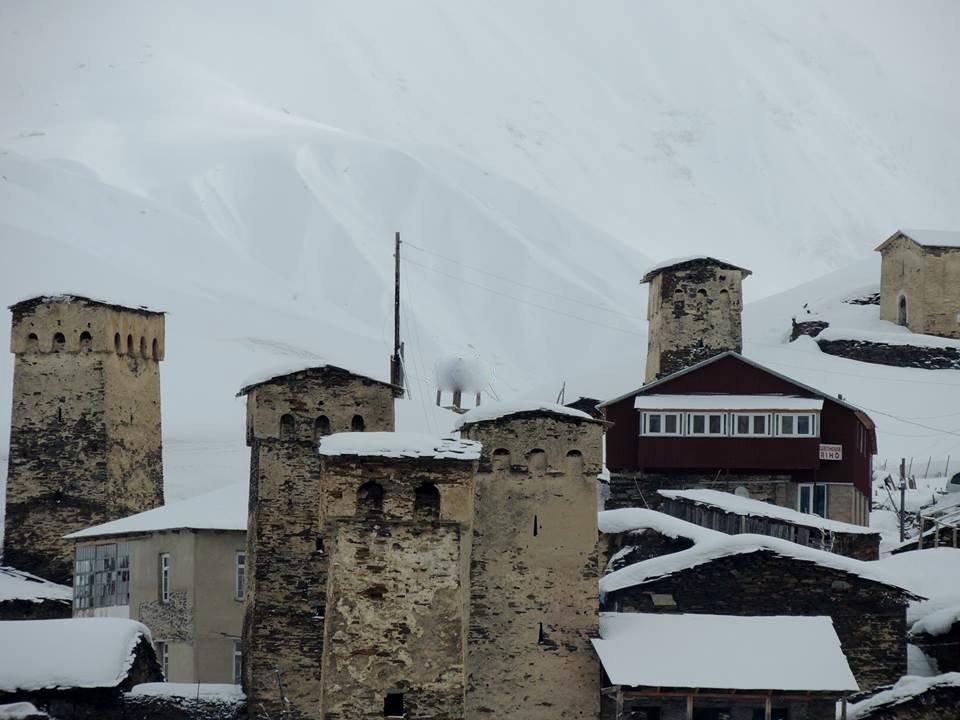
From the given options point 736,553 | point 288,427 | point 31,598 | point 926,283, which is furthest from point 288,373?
point 926,283

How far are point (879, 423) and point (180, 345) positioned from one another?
33629 mm

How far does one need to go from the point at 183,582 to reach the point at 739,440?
61.4 ft

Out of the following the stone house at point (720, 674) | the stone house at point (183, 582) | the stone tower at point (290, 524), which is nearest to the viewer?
the stone house at point (720, 674)

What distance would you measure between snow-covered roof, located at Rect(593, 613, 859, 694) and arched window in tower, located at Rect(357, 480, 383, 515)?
817 centimetres

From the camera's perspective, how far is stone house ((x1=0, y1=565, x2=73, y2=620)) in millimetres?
53531

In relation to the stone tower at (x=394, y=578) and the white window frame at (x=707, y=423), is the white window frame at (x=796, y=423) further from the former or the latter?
the stone tower at (x=394, y=578)

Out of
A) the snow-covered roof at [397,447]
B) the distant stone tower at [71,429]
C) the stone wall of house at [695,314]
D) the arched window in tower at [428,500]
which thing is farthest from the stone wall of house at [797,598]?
the stone wall of house at [695,314]

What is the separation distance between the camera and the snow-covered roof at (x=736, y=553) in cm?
4466

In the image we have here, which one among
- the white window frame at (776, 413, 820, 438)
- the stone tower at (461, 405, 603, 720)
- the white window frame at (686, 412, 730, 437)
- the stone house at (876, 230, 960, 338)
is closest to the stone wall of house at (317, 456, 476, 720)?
the stone tower at (461, 405, 603, 720)

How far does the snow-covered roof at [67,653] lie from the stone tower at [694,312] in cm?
3068

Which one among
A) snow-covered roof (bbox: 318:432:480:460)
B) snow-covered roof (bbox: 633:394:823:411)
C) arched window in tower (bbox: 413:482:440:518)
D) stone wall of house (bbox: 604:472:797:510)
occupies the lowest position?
arched window in tower (bbox: 413:482:440:518)

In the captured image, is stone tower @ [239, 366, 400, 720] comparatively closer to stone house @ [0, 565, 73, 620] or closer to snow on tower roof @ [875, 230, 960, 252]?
stone house @ [0, 565, 73, 620]

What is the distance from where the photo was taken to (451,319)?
145 metres

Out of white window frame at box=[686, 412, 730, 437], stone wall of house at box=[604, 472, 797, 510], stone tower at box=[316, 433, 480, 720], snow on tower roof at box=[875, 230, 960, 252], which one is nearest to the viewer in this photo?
stone tower at box=[316, 433, 480, 720]
